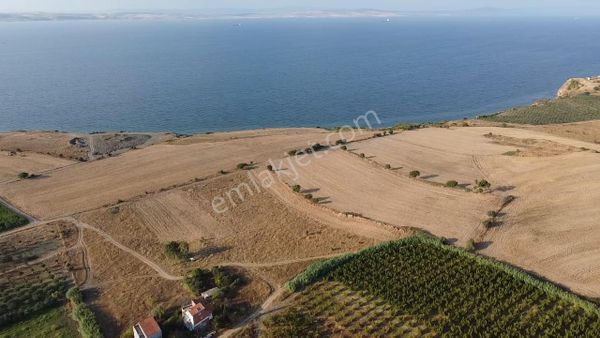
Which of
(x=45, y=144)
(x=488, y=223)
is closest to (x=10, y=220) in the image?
(x=45, y=144)

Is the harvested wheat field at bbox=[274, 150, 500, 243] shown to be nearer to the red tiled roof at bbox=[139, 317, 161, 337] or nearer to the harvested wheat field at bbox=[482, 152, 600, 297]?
the harvested wheat field at bbox=[482, 152, 600, 297]

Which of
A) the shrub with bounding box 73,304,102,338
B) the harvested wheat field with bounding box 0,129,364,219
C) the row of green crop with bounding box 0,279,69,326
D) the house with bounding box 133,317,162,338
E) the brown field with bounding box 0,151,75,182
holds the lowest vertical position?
the house with bounding box 133,317,162,338

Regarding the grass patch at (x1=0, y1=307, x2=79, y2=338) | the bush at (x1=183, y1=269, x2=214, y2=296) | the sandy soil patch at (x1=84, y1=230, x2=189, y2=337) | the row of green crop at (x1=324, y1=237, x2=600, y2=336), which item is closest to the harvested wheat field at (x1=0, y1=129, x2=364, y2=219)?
the sandy soil patch at (x1=84, y1=230, x2=189, y2=337)

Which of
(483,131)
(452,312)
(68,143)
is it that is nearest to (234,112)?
(68,143)

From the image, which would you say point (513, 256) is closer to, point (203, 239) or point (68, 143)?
point (203, 239)

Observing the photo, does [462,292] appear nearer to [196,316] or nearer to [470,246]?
[470,246]

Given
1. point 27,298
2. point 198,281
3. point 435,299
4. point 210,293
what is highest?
point 27,298
